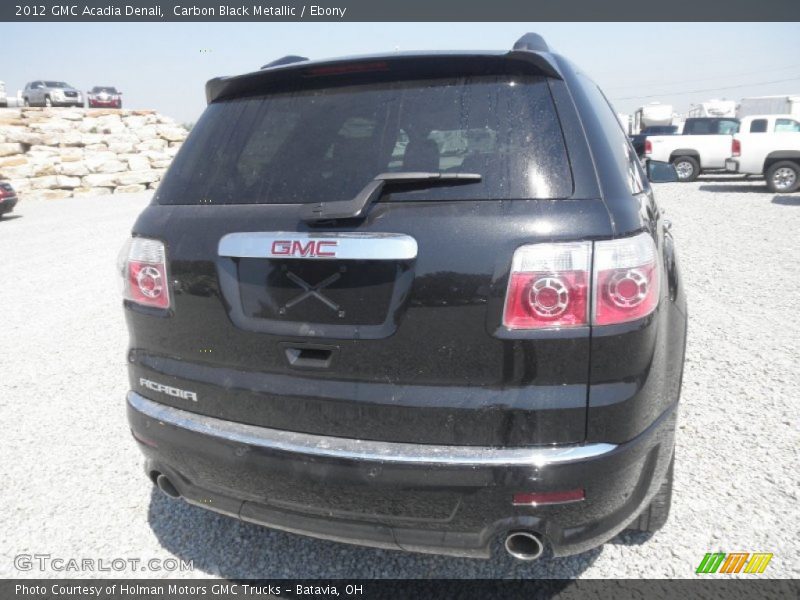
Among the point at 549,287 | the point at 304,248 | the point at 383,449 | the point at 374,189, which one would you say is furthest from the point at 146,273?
the point at 549,287

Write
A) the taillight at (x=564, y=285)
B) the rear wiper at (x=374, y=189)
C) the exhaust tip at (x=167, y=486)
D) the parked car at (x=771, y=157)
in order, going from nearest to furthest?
the taillight at (x=564, y=285) → the rear wiper at (x=374, y=189) → the exhaust tip at (x=167, y=486) → the parked car at (x=771, y=157)

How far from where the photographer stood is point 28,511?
277cm

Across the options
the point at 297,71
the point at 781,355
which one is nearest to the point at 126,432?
the point at 297,71

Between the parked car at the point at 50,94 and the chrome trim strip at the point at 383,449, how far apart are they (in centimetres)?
3560

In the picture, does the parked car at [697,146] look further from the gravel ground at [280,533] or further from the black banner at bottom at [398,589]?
the black banner at bottom at [398,589]

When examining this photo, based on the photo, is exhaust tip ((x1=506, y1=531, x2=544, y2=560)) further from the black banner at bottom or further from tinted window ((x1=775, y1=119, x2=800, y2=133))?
tinted window ((x1=775, y1=119, x2=800, y2=133))

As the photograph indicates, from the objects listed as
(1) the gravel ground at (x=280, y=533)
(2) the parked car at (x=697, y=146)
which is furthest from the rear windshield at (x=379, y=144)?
(2) the parked car at (x=697, y=146)

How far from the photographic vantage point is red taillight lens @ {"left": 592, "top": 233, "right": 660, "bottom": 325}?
1.63 metres

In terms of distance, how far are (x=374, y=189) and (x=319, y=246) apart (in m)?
0.23

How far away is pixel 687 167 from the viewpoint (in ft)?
Answer: 63.1

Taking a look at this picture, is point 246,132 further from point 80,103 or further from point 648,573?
point 80,103

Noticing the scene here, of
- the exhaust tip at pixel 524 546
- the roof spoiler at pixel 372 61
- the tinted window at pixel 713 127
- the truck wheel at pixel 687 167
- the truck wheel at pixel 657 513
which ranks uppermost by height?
the roof spoiler at pixel 372 61

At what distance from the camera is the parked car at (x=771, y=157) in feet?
51.6

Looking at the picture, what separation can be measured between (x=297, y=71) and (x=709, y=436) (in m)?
2.80
